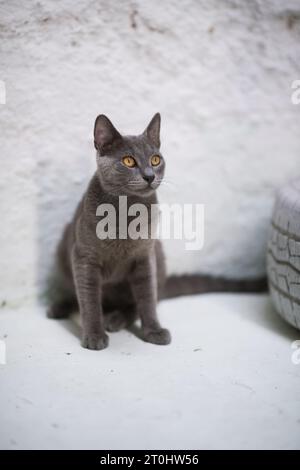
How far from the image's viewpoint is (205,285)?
2311 millimetres

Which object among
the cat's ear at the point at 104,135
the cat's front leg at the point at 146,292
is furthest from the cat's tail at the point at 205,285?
the cat's ear at the point at 104,135

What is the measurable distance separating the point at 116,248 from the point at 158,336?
36cm

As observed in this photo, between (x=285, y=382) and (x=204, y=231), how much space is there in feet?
3.29

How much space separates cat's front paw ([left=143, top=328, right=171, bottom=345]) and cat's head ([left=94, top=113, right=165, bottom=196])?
52cm

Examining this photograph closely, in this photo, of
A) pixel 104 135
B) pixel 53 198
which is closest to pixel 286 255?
pixel 104 135

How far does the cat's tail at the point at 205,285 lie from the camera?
2.25m

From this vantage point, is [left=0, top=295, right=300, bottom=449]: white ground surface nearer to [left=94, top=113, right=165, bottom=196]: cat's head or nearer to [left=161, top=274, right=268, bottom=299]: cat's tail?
[left=161, top=274, right=268, bottom=299]: cat's tail

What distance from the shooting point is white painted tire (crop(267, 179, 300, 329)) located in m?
1.70

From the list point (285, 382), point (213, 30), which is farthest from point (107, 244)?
point (213, 30)

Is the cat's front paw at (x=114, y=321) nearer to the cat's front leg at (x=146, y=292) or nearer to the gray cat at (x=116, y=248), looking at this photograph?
the gray cat at (x=116, y=248)

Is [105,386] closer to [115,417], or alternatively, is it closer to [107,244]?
[115,417]

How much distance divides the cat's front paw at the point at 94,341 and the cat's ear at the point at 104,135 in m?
0.66

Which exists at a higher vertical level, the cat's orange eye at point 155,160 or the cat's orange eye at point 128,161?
the cat's orange eye at point 128,161

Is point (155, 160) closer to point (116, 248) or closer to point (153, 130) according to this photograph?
point (153, 130)
